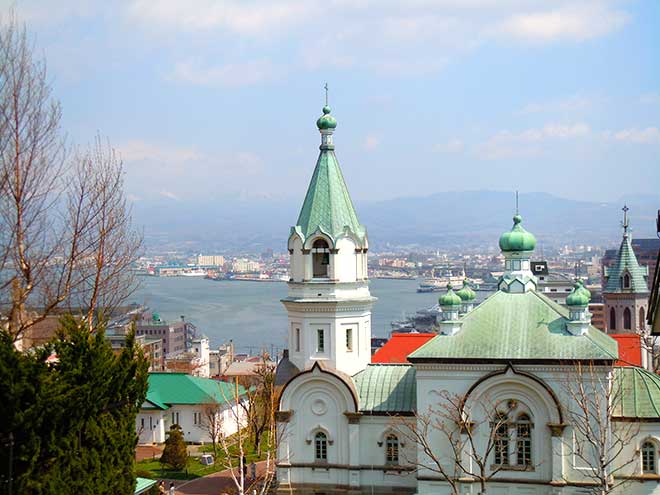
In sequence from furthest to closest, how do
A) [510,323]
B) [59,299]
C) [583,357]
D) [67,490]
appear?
A: 1. [510,323]
2. [583,357]
3. [59,299]
4. [67,490]

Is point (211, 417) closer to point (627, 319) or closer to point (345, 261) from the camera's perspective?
point (345, 261)

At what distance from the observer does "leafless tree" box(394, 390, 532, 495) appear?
20.5m

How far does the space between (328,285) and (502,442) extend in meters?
5.44

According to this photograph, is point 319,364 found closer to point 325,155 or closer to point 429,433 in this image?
point 429,433

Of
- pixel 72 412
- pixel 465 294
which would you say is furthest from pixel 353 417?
pixel 72 412

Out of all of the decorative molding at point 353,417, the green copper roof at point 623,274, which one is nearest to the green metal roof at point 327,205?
the decorative molding at point 353,417

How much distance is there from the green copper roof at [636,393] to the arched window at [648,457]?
2.13 ft

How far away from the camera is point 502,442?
20.7 m

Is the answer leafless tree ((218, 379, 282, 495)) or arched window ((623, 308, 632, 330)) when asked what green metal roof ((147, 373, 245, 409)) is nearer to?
leafless tree ((218, 379, 282, 495))

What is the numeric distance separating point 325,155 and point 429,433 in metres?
7.34

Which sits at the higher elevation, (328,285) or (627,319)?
(627,319)

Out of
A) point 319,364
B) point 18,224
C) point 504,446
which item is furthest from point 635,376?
point 18,224

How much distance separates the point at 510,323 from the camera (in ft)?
70.1

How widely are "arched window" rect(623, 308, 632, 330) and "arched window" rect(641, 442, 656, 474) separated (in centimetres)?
2242
